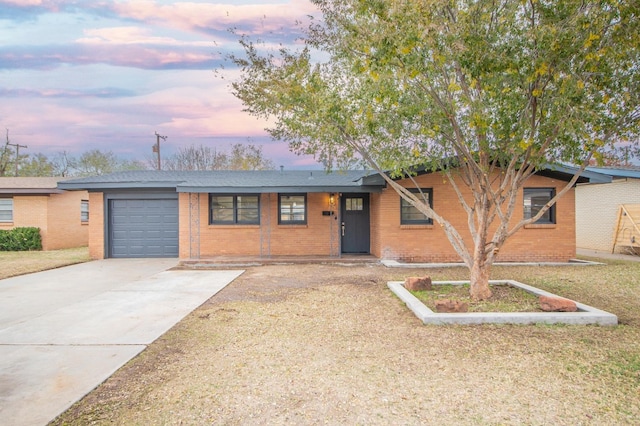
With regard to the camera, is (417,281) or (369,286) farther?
(369,286)

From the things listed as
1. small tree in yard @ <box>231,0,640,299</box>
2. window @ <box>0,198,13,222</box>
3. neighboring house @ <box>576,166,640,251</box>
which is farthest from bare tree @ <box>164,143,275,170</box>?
small tree in yard @ <box>231,0,640,299</box>

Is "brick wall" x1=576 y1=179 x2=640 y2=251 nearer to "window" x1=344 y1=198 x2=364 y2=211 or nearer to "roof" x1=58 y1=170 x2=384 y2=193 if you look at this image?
"window" x1=344 y1=198 x2=364 y2=211

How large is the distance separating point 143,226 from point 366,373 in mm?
12576

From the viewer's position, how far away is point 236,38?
7461 millimetres

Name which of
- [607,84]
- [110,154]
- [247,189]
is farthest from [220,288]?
[110,154]

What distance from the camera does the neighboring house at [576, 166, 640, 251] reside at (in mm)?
15023

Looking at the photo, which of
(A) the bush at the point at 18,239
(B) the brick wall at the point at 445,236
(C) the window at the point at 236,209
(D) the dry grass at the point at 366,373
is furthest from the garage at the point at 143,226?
(D) the dry grass at the point at 366,373

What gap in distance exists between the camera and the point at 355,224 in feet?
45.7

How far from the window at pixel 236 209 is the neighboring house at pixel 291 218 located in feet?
0.12

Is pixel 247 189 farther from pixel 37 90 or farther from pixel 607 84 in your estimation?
pixel 37 90

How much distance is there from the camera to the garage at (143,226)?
14.1 metres

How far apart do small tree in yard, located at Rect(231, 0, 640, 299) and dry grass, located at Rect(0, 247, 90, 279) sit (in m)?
8.41

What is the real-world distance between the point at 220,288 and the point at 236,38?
519cm

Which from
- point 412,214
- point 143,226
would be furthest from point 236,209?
point 412,214
